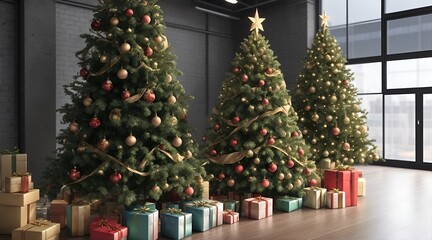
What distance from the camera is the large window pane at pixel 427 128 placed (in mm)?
8555

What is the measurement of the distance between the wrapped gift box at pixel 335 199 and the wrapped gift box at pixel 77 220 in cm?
292

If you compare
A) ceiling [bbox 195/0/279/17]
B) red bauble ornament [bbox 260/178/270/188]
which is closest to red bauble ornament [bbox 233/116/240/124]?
red bauble ornament [bbox 260/178/270/188]

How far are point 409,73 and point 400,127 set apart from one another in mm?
1229

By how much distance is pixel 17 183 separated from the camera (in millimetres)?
3674

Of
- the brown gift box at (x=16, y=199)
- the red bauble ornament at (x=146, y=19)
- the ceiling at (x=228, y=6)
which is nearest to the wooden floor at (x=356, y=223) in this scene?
the brown gift box at (x=16, y=199)

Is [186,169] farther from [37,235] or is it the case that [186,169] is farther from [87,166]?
[37,235]

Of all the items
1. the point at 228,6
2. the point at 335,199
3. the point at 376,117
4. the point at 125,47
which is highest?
the point at 228,6

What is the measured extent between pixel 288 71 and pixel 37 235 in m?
7.73

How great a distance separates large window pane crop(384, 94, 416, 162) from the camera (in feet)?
29.0

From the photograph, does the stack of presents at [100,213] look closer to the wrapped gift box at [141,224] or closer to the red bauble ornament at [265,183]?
the wrapped gift box at [141,224]

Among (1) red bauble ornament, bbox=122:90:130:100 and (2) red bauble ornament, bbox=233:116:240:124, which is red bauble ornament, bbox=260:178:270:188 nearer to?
(2) red bauble ornament, bbox=233:116:240:124

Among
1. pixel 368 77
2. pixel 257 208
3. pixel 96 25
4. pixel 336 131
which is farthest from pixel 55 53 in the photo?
pixel 368 77

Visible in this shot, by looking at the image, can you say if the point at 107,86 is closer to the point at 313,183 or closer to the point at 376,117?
the point at 313,183

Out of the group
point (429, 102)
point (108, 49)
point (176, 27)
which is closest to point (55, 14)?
point (176, 27)
